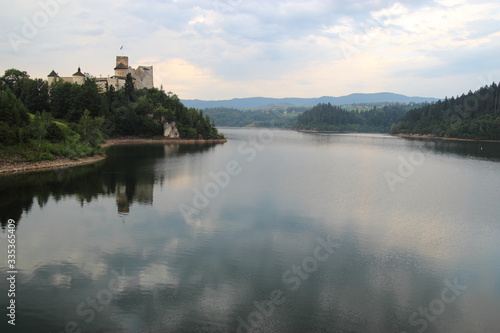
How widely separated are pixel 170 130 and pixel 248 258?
2774 inches

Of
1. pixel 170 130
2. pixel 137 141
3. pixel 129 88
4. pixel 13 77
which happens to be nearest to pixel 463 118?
pixel 170 130

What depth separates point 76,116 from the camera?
2589 inches

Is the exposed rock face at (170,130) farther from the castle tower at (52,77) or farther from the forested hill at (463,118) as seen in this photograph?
the forested hill at (463,118)

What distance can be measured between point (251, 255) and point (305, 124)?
176458 mm

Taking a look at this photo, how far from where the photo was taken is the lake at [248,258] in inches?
444

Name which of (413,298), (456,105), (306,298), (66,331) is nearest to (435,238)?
(413,298)

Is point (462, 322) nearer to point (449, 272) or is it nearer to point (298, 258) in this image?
point (449, 272)

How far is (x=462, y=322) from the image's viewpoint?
11.4 metres

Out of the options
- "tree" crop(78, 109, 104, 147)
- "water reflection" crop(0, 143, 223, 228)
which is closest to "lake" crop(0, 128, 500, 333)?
"water reflection" crop(0, 143, 223, 228)

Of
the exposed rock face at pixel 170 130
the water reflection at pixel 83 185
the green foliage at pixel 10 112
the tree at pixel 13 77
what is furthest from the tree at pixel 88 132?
the exposed rock face at pixel 170 130

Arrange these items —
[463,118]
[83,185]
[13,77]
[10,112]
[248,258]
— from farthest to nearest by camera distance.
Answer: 1. [463,118]
2. [13,77]
3. [10,112]
4. [83,185]
5. [248,258]

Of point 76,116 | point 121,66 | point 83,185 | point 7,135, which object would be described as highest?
point 121,66

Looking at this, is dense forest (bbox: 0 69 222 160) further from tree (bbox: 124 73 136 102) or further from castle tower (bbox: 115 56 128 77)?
castle tower (bbox: 115 56 128 77)

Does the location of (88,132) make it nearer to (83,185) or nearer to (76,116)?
(76,116)
